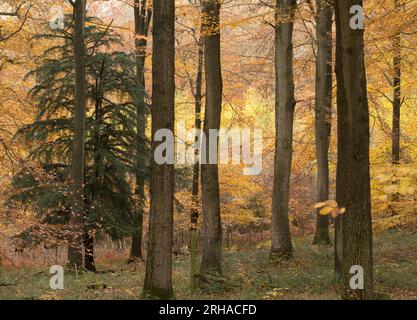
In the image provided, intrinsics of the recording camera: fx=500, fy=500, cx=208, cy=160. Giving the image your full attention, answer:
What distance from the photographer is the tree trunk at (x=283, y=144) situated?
49.0 feet

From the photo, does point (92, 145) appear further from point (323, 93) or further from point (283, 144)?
point (323, 93)

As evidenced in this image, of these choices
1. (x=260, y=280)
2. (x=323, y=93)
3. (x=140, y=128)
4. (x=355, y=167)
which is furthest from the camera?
(x=140, y=128)

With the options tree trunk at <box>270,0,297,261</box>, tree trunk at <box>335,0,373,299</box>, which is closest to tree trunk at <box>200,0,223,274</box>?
tree trunk at <box>270,0,297,261</box>

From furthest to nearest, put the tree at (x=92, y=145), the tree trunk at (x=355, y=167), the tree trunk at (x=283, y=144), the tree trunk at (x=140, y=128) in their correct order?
the tree trunk at (x=140, y=128) → the tree at (x=92, y=145) → the tree trunk at (x=283, y=144) → the tree trunk at (x=355, y=167)

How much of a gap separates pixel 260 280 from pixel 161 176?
15.0ft

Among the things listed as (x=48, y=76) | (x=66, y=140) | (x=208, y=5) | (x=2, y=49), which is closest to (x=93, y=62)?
(x=48, y=76)

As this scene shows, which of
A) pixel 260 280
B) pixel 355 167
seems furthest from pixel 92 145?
pixel 355 167

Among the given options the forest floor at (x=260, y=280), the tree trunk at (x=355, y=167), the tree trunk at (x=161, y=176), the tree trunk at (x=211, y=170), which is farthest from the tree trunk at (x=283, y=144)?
the tree trunk at (x=355, y=167)

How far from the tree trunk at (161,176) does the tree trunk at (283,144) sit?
→ 6.51m

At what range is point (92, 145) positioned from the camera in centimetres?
1692

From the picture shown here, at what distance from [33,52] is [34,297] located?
1135 centimetres

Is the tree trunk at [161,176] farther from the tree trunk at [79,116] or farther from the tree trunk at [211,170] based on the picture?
the tree trunk at [79,116]

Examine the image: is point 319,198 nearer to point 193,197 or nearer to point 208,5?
point 193,197
